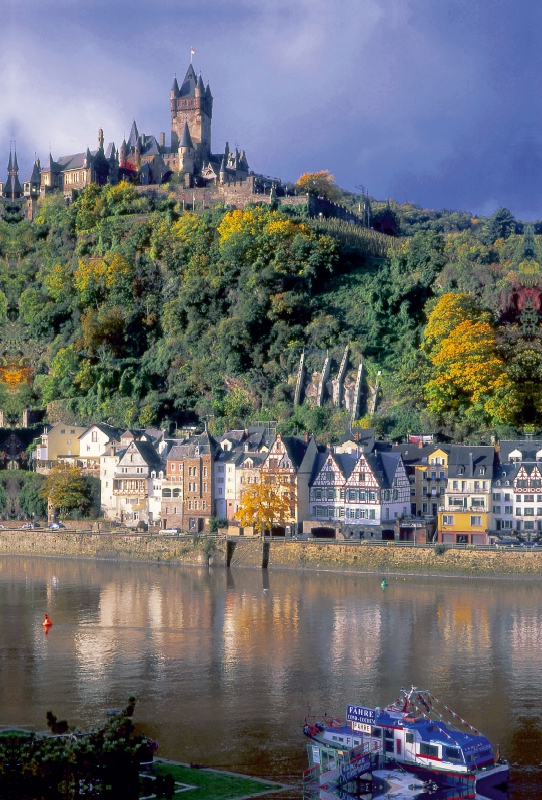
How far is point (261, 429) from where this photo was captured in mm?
66062

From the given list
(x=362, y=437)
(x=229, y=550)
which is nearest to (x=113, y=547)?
(x=229, y=550)

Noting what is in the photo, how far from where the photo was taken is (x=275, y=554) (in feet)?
188

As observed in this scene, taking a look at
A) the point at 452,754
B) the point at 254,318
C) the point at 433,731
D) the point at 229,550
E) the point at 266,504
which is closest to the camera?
the point at 452,754

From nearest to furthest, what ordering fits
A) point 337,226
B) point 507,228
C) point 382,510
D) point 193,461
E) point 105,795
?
1. point 105,795
2. point 382,510
3. point 193,461
4. point 337,226
5. point 507,228

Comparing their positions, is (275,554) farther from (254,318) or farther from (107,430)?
(254,318)

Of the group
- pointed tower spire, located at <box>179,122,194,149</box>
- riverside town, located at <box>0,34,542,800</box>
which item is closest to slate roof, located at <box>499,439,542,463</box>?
riverside town, located at <box>0,34,542,800</box>

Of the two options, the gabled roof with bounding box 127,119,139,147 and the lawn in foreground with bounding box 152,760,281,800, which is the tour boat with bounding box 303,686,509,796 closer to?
the lawn in foreground with bounding box 152,760,281,800

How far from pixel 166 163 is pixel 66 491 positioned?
126ft

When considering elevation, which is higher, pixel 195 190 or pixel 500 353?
pixel 195 190

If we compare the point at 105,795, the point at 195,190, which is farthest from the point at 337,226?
the point at 105,795

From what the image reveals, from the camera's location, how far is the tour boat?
26.1 m

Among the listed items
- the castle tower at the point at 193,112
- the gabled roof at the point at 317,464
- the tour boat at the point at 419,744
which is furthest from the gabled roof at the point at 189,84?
the tour boat at the point at 419,744

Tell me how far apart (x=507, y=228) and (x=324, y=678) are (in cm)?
7478

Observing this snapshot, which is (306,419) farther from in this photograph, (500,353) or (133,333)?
(133,333)
